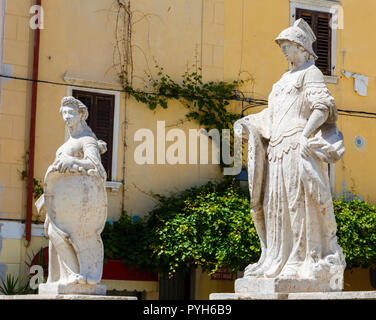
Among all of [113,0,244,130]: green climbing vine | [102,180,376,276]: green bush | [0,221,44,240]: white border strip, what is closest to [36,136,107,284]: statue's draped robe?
[102,180,376,276]: green bush

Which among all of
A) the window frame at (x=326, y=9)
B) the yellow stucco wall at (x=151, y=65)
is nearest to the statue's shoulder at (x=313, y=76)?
the yellow stucco wall at (x=151, y=65)

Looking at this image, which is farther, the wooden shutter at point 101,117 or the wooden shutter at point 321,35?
the wooden shutter at point 321,35

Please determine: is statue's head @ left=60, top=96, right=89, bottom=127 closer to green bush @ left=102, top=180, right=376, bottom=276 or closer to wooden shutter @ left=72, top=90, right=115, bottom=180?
green bush @ left=102, top=180, right=376, bottom=276

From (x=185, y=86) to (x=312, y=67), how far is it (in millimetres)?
8419

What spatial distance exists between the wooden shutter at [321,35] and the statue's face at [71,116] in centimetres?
924

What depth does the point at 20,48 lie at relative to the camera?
1596 cm

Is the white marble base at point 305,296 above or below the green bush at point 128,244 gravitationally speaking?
below

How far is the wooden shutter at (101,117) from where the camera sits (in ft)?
53.8

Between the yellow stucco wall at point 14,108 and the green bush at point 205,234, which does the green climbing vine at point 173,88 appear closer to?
the green bush at point 205,234

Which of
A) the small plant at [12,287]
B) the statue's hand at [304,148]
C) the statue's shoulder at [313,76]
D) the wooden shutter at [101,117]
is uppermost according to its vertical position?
the wooden shutter at [101,117]

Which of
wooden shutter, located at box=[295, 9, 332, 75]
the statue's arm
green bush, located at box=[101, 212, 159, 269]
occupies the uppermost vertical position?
wooden shutter, located at box=[295, 9, 332, 75]

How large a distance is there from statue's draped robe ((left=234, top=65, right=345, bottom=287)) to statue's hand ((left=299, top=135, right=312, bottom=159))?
4 centimetres

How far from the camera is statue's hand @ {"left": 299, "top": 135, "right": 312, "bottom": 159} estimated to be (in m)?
8.36

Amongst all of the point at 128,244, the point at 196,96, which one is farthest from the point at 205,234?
the point at 196,96
